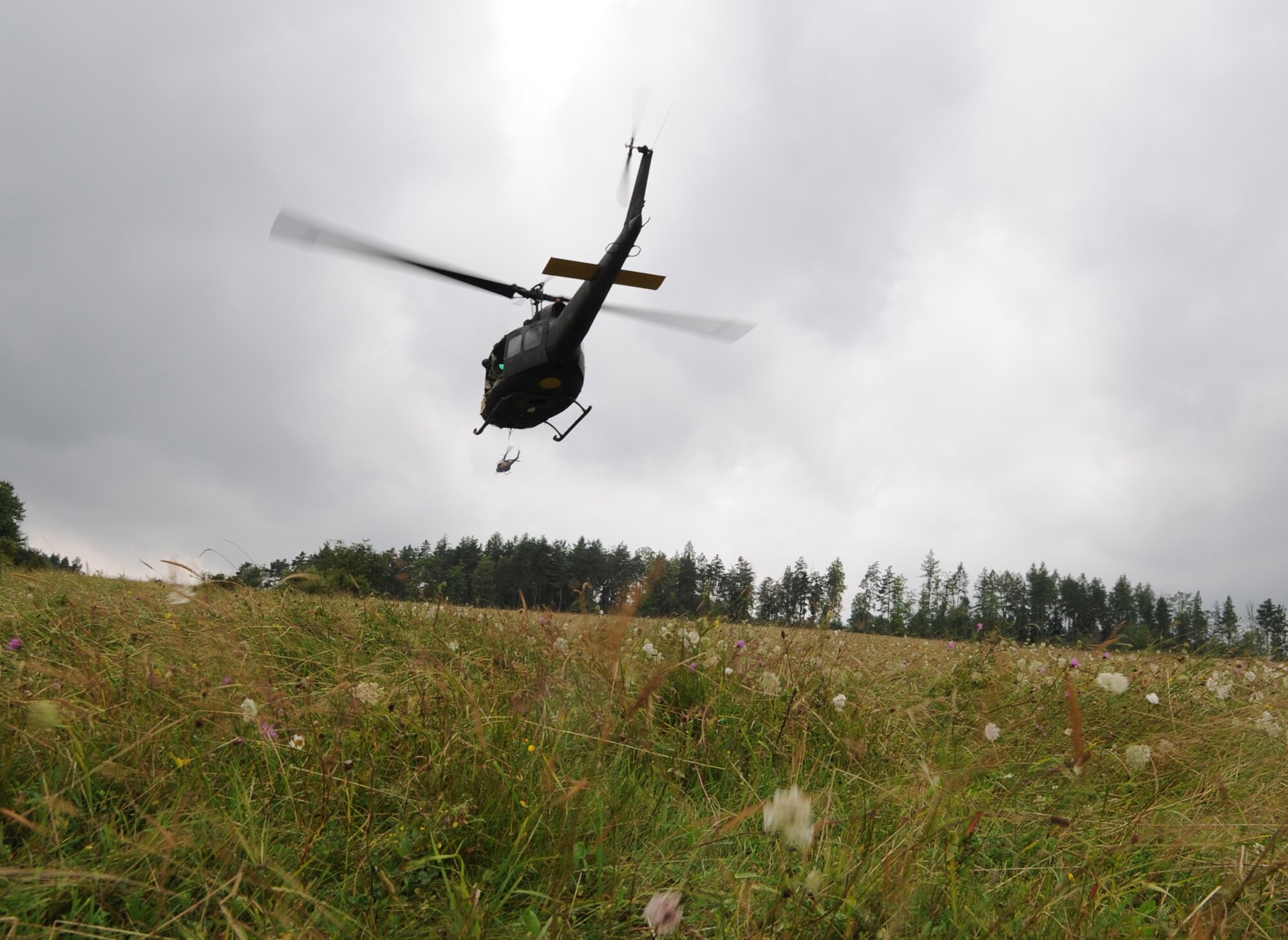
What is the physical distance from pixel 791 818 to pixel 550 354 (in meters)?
10.7

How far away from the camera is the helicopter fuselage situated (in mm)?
11297

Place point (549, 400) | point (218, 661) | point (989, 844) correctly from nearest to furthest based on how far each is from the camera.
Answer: point (989, 844), point (218, 661), point (549, 400)

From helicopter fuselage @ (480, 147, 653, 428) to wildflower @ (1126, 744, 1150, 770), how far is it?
9907 millimetres

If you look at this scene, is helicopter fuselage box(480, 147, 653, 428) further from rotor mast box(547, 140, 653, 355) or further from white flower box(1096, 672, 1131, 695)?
white flower box(1096, 672, 1131, 695)

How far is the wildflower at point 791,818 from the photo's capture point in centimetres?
140

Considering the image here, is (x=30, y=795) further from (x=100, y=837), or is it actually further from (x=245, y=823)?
(x=245, y=823)

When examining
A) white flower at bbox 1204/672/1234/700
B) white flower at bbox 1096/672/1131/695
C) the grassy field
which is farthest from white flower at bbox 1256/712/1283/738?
white flower at bbox 1096/672/1131/695

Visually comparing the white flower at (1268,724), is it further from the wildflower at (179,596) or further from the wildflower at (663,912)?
the wildflower at (179,596)

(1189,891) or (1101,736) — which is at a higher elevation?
(1101,736)

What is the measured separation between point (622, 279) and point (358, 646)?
10.1m

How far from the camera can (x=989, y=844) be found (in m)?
2.20

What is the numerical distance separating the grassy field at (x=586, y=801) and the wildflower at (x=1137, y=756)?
0.7 inches

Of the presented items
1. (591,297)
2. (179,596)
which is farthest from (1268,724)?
(591,297)

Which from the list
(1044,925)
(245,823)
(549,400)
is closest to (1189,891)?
(1044,925)
